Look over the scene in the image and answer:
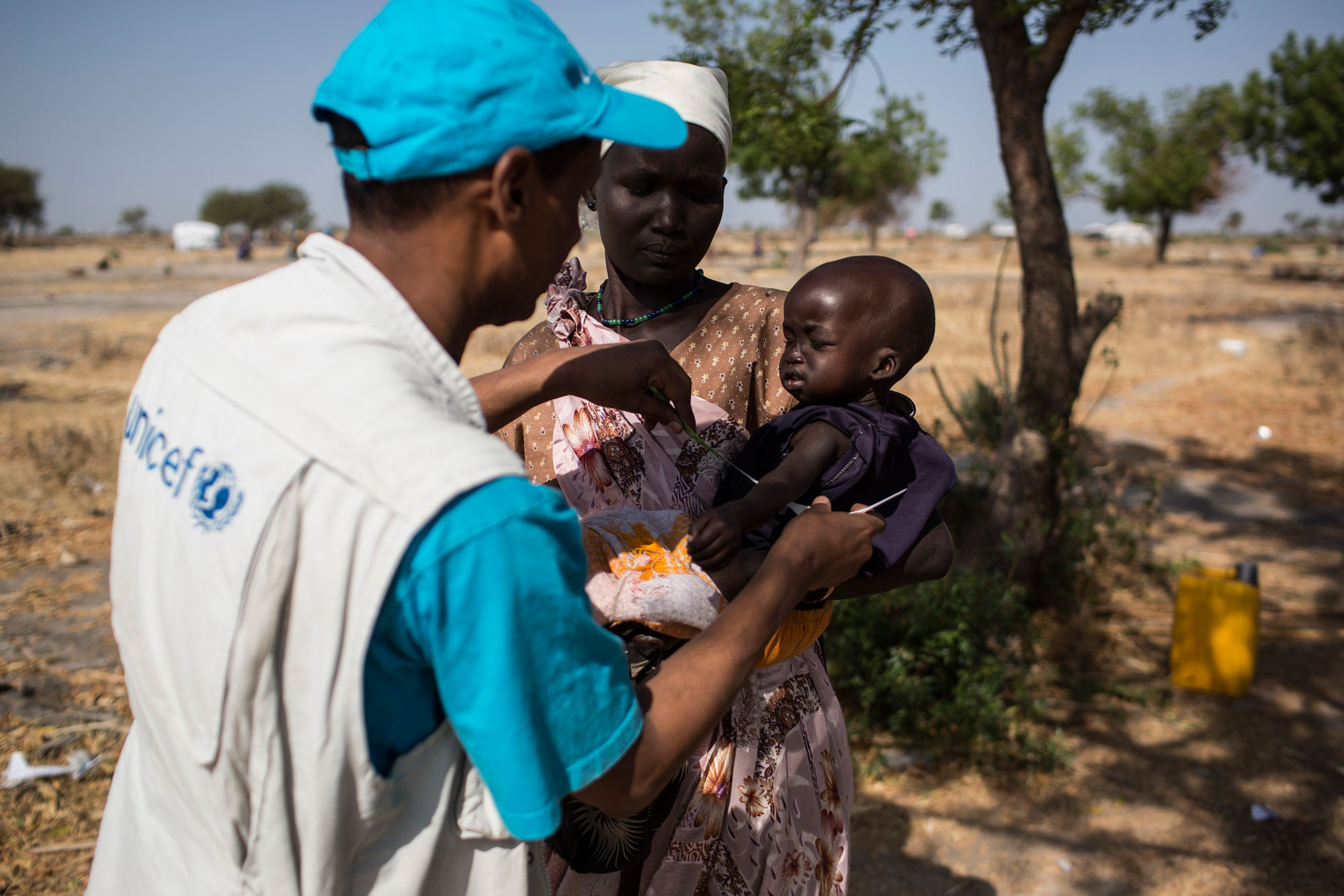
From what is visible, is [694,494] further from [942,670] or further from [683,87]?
[942,670]

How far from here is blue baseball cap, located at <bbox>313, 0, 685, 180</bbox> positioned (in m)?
0.97

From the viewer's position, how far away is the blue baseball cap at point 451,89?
0.97 meters

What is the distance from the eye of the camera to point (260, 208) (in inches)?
2852

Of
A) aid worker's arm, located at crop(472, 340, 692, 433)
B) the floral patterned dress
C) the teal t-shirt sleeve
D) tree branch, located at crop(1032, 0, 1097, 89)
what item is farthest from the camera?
tree branch, located at crop(1032, 0, 1097, 89)

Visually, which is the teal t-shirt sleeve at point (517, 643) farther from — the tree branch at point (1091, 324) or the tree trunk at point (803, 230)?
the tree trunk at point (803, 230)

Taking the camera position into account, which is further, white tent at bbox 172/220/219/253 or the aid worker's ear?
white tent at bbox 172/220/219/253

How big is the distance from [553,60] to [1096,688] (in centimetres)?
456

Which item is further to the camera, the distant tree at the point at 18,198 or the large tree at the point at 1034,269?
the distant tree at the point at 18,198

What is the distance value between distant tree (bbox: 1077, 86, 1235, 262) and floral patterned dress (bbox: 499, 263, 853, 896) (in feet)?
125

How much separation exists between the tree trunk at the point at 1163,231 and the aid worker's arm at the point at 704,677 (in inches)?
1693

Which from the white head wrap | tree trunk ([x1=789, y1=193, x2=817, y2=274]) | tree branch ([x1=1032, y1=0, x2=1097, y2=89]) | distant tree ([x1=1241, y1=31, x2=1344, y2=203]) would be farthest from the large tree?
distant tree ([x1=1241, y1=31, x2=1344, y2=203])

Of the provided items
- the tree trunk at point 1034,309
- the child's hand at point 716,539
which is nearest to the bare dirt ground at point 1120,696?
the tree trunk at point 1034,309

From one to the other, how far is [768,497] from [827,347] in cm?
52

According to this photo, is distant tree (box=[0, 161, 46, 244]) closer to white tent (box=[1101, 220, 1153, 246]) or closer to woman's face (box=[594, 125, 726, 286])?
woman's face (box=[594, 125, 726, 286])
